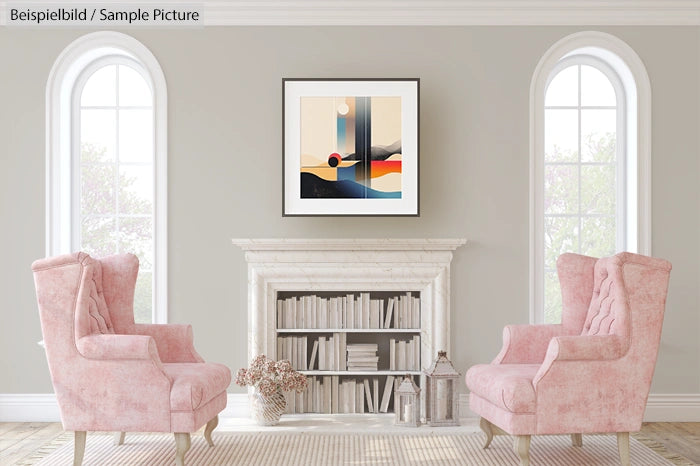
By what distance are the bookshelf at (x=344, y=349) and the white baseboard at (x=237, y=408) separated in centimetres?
39

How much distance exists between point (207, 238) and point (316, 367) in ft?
3.91

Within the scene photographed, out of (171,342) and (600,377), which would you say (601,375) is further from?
(171,342)

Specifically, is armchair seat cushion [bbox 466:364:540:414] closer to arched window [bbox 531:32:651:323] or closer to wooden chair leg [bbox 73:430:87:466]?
arched window [bbox 531:32:651:323]

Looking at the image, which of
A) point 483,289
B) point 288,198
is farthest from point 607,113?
point 288,198

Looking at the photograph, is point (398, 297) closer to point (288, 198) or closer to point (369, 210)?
point (369, 210)

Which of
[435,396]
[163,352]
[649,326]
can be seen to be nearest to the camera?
[649,326]

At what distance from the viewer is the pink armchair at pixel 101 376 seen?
381 cm

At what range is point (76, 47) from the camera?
5320mm

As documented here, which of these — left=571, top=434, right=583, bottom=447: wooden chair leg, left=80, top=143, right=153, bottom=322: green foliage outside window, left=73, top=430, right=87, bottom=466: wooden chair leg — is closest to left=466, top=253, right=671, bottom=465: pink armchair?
left=571, top=434, right=583, bottom=447: wooden chair leg

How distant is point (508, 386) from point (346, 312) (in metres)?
1.72

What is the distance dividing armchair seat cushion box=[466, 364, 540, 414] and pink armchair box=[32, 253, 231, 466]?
58.4 inches

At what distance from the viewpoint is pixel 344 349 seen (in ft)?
17.5

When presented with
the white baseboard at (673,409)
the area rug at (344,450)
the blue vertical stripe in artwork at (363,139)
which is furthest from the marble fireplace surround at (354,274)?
the white baseboard at (673,409)

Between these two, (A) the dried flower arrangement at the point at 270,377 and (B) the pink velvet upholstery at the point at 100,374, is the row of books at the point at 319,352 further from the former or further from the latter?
(B) the pink velvet upholstery at the point at 100,374
